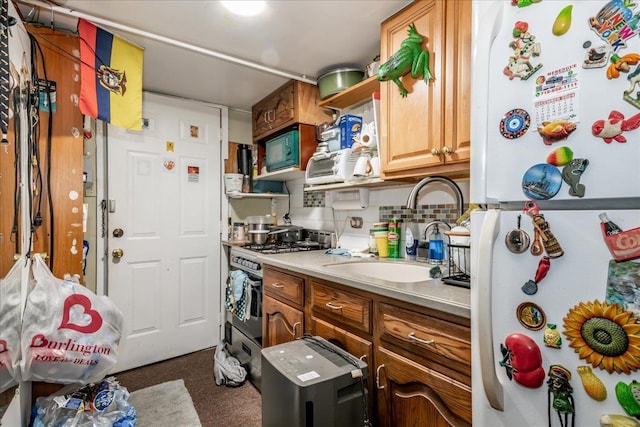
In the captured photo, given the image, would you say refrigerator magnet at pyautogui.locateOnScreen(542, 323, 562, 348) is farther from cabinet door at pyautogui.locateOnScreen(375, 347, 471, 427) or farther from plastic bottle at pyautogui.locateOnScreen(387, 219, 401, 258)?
plastic bottle at pyautogui.locateOnScreen(387, 219, 401, 258)

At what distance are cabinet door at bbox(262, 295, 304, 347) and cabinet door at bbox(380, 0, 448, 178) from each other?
0.95m

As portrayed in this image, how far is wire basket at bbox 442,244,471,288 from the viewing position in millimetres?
1327

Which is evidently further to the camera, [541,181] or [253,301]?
[253,301]

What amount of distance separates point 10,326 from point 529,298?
1.90 meters

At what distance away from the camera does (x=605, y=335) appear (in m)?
0.65

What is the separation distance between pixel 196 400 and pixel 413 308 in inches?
68.1

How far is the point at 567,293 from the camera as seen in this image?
0.70 metres

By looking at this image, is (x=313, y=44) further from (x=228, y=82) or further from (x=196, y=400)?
(x=196, y=400)

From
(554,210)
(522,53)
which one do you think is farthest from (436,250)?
(522,53)

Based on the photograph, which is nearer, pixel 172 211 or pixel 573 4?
pixel 573 4

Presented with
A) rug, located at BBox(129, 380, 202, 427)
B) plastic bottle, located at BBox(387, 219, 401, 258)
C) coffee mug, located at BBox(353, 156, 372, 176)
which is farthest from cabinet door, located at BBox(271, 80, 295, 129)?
rug, located at BBox(129, 380, 202, 427)

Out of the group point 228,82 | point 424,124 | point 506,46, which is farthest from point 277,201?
point 506,46

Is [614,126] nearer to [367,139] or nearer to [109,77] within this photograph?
[367,139]

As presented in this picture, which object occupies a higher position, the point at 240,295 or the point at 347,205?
the point at 347,205
